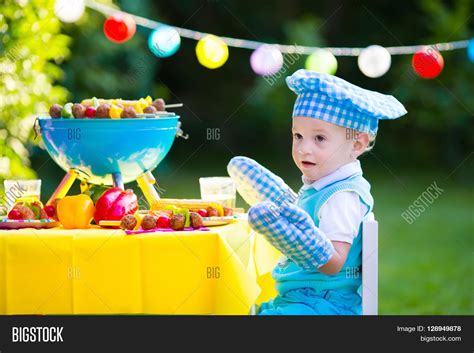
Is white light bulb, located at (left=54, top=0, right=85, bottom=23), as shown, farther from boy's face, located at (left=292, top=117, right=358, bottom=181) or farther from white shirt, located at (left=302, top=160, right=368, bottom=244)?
white shirt, located at (left=302, top=160, right=368, bottom=244)

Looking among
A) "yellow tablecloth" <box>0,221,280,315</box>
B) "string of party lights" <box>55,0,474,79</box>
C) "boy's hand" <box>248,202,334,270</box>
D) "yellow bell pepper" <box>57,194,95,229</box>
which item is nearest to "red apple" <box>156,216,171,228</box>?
"yellow tablecloth" <box>0,221,280,315</box>

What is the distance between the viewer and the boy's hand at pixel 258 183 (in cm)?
311

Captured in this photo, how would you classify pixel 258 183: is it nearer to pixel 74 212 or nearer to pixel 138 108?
pixel 138 108

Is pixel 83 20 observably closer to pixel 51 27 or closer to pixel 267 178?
pixel 51 27

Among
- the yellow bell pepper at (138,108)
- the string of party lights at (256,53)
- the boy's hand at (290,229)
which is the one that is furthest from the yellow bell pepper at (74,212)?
the string of party lights at (256,53)

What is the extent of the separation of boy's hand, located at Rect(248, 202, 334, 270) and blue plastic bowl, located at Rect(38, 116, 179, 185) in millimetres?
689

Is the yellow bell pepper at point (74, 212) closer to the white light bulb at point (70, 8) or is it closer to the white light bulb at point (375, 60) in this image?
the white light bulb at point (70, 8)

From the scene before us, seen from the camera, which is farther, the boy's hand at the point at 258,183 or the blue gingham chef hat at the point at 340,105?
the boy's hand at the point at 258,183

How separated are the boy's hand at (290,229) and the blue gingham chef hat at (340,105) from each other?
1.19 ft

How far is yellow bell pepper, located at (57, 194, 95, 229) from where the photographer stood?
9.90 feet

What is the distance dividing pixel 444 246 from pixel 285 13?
400 cm

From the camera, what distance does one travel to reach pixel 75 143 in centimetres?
306

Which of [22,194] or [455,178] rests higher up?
[455,178]
